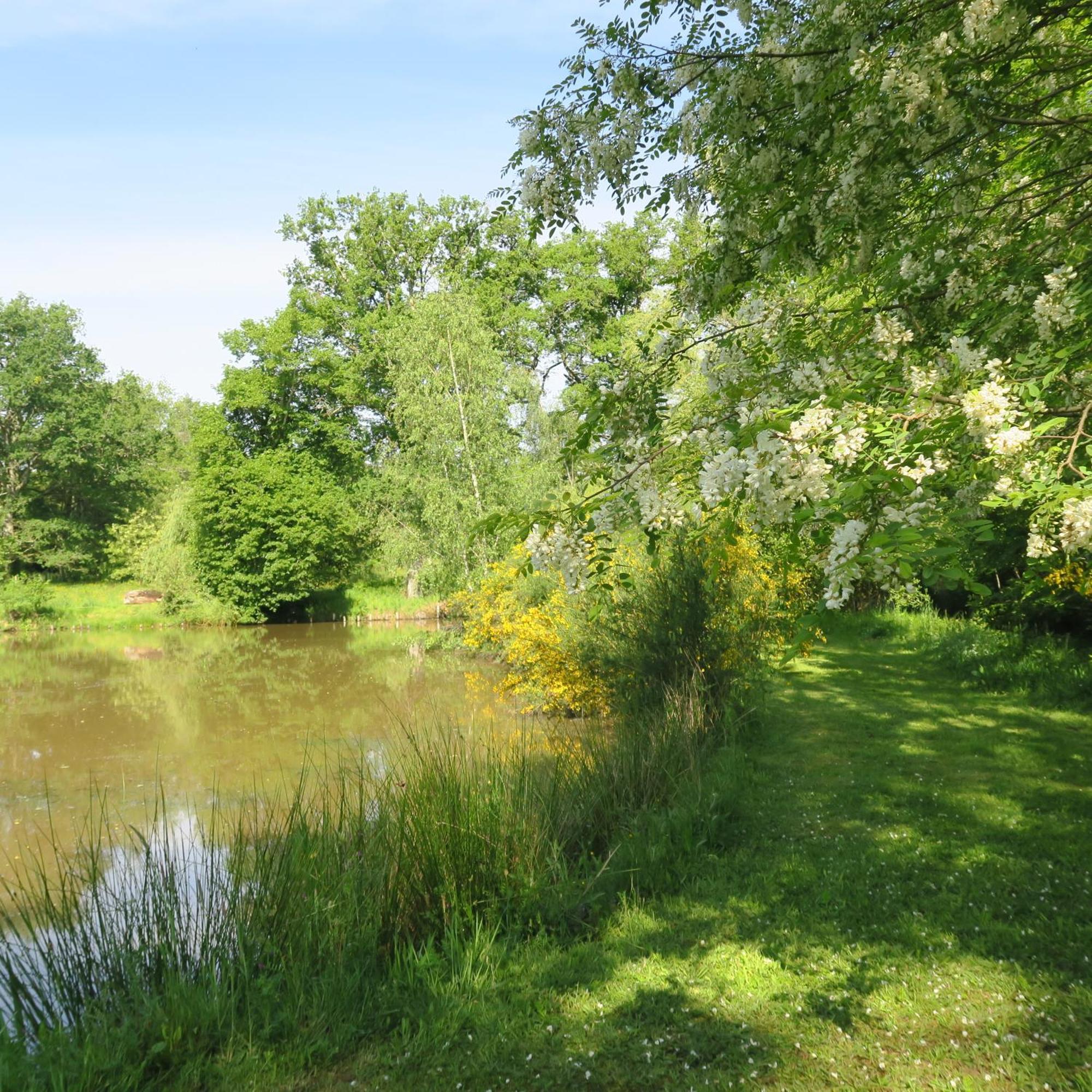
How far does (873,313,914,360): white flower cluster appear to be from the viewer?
14.2ft

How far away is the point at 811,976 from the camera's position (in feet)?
12.3

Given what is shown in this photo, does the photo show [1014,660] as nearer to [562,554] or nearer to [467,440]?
[562,554]

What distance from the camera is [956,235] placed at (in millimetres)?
4852

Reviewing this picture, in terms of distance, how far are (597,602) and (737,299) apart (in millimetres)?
2643

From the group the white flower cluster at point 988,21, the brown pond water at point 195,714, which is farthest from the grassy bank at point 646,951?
the white flower cluster at point 988,21

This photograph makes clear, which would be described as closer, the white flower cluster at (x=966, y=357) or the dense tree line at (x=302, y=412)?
the white flower cluster at (x=966, y=357)

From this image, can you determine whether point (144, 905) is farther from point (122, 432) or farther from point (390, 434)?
point (122, 432)

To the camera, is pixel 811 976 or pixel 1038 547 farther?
pixel 811 976

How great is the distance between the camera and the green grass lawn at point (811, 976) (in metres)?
3.12

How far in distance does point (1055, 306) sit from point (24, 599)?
31926mm

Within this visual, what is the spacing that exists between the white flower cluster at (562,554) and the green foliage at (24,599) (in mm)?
29733

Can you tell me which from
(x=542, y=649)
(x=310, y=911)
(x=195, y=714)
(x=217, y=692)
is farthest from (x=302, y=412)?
(x=310, y=911)

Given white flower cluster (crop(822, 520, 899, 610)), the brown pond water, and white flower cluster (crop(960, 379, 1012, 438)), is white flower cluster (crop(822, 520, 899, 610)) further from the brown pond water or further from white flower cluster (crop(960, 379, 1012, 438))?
the brown pond water

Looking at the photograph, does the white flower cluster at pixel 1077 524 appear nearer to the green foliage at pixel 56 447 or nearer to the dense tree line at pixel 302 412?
the dense tree line at pixel 302 412
